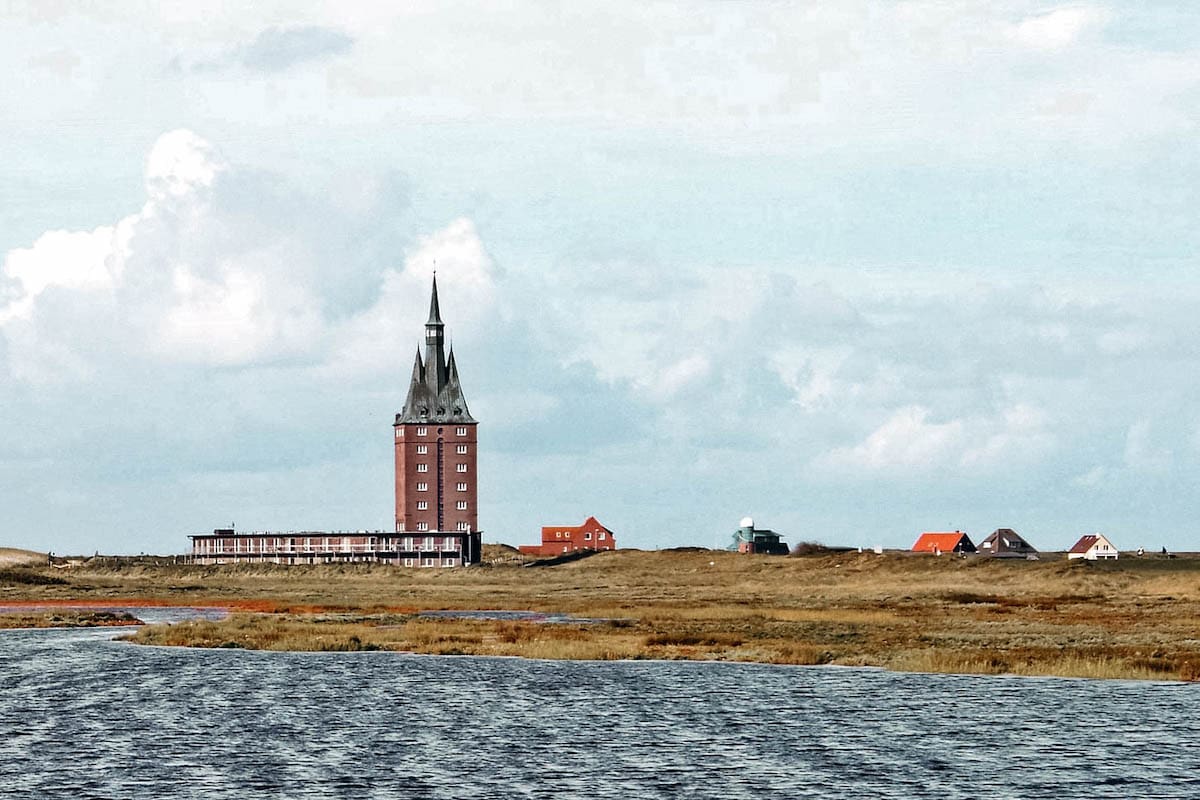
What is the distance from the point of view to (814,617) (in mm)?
102250

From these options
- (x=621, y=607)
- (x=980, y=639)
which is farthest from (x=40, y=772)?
(x=621, y=607)

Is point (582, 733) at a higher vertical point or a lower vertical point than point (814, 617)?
lower

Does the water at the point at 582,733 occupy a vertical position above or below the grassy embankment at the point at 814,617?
below

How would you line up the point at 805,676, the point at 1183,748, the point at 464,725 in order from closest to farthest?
the point at 1183,748 < the point at 464,725 < the point at 805,676

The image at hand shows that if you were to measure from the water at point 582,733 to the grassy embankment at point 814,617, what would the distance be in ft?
12.0

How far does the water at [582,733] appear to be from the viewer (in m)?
42.2

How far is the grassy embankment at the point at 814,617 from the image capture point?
7475cm

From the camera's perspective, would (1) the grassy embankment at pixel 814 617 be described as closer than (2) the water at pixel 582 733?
No

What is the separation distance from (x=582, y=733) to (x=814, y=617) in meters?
52.2

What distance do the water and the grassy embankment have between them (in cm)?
364

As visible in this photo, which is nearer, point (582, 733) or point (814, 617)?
point (582, 733)

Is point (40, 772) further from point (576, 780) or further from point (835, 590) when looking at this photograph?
point (835, 590)

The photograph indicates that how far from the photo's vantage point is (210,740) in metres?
50.5

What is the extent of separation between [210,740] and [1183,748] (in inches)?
1220
